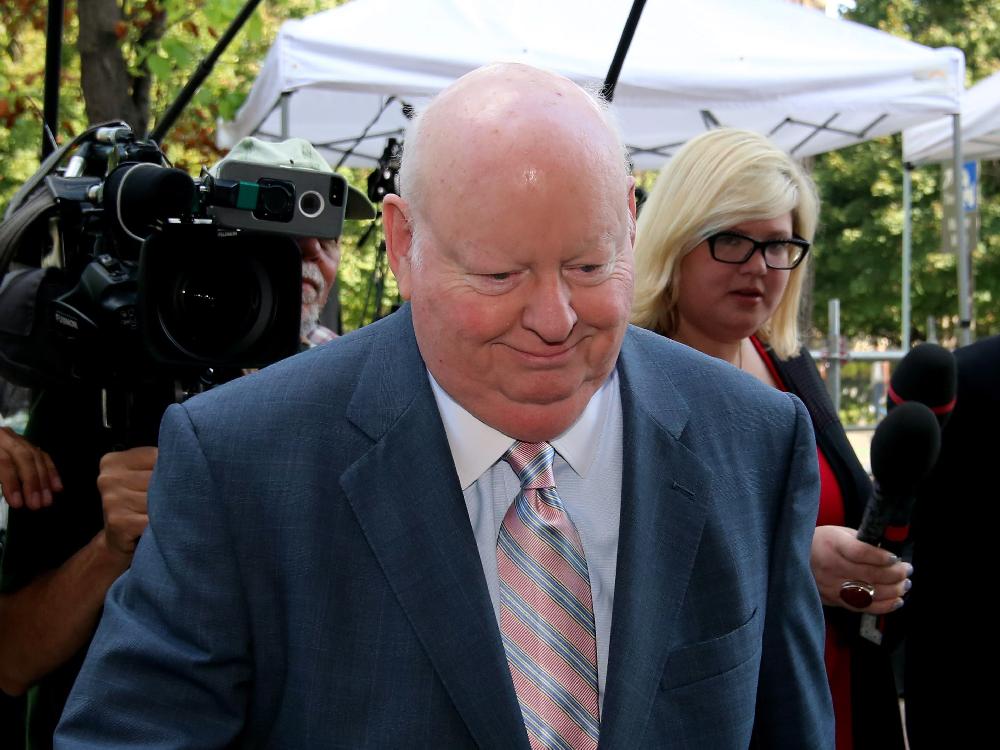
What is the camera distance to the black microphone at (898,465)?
2160 millimetres

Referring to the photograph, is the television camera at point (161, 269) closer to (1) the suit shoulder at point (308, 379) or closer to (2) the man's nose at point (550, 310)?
(1) the suit shoulder at point (308, 379)

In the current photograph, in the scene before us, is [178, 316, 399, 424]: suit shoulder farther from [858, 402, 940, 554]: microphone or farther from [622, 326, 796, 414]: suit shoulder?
[858, 402, 940, 554]: microphone

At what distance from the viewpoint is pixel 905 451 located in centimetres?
216

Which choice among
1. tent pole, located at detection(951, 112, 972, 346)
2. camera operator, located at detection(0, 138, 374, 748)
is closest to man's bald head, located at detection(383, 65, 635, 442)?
camera operator, located at detection(0, 138, 374, 748)

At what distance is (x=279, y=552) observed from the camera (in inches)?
60.1

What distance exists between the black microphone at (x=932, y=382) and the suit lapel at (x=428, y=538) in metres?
1.15

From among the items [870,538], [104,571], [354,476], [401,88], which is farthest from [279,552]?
[401,88]

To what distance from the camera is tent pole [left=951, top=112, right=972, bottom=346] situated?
6.73 m

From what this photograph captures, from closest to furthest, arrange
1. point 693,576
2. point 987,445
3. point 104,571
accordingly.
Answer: point 693,576 < point 104,571 < point 987,445

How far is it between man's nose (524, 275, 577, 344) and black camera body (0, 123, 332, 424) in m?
0.92

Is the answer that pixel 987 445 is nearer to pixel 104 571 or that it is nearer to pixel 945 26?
pixel 104 571

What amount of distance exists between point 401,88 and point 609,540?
14.2 feet

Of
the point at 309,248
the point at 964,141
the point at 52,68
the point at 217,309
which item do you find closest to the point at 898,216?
the point at 964,141

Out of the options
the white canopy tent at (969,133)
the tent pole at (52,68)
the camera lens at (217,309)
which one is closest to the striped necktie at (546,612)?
the camera lens at (217,309)
